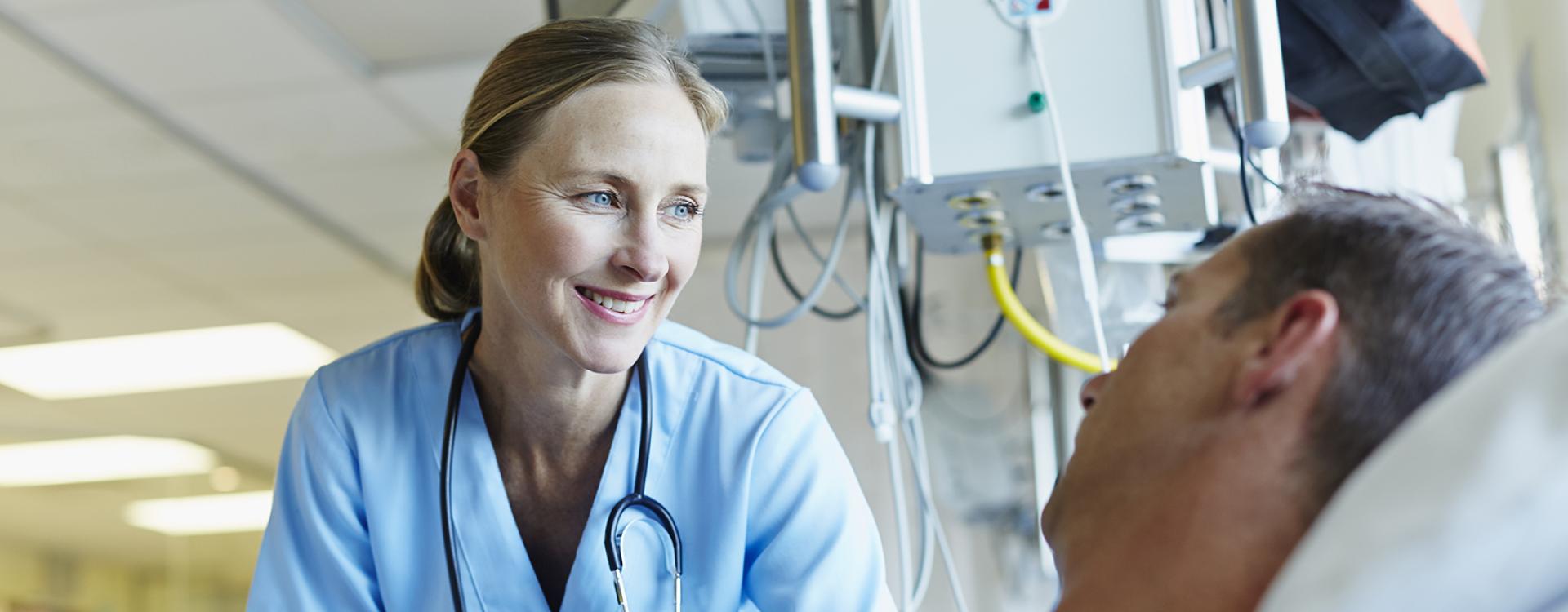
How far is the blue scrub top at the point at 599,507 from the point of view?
3.97 ft

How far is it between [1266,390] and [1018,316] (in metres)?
1.10

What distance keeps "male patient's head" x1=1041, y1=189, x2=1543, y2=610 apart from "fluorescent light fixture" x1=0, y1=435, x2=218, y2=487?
22.3ft

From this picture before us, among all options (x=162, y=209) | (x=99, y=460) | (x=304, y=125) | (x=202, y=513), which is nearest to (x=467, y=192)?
(x=304, y=125)

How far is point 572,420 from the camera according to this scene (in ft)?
4.24

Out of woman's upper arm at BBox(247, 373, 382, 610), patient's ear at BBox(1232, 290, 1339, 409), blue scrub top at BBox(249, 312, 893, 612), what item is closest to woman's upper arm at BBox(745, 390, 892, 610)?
blue scrub top at BBox(249, 312, 893, 612)

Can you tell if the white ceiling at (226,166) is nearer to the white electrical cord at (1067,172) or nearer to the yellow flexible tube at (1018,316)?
the yellow flexible tube at (1018,316)

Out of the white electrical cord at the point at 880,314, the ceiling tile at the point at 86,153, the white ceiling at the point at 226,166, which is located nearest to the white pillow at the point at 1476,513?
the white electrical cord at the point at 880,314

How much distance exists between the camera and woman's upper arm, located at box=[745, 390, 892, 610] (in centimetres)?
119

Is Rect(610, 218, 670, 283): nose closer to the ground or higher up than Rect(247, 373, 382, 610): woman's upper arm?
higher up

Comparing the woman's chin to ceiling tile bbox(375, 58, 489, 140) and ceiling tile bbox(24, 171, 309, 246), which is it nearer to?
ceiling tile bbox(375, 58, 489, 140)

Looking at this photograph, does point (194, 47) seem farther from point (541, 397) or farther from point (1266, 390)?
point (1266, 390)

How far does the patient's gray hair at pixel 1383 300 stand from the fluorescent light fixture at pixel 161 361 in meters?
5.17

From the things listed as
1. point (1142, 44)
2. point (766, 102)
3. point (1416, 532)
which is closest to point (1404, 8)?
point (1142, 44)

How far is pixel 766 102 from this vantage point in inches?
74.9
